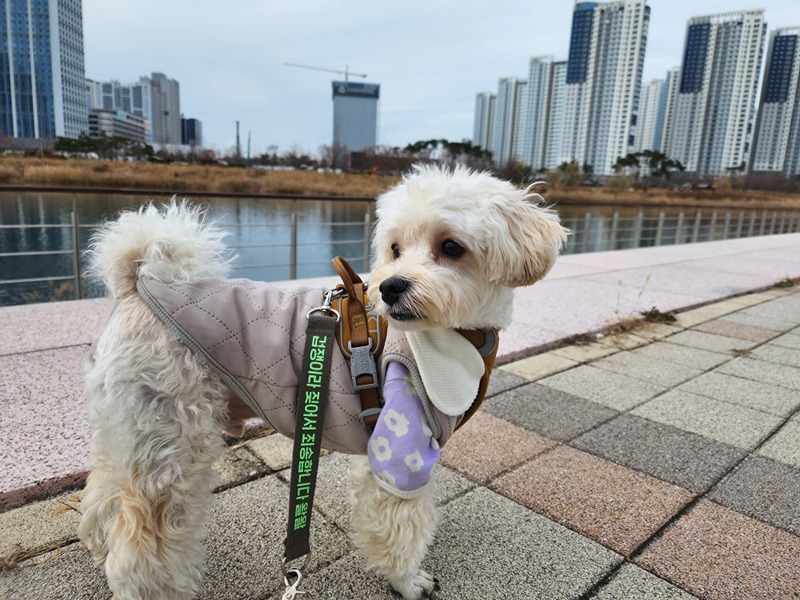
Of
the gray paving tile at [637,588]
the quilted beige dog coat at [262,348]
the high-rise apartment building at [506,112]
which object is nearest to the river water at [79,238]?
the quilted beige dog coat at [262,348]

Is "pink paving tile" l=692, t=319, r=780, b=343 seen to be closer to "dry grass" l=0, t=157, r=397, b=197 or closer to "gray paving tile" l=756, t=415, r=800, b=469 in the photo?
"gray paving tile" l=756, t=415, r=800, b=469

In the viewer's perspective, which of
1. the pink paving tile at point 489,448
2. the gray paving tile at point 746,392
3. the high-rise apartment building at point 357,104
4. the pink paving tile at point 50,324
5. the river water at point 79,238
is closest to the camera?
the pink paving tile at point 489,448

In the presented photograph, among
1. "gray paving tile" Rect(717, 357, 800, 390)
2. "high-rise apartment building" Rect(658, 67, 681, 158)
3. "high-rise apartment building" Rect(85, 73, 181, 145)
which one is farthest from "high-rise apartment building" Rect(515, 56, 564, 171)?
"gray paving tile" Rect(717, 357, 800, 390)

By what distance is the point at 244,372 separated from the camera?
5.43 feet

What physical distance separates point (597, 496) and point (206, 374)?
1780mm

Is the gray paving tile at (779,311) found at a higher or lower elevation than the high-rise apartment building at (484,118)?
lower

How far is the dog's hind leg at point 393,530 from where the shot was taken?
1.70m

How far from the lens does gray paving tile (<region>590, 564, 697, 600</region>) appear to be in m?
1.77

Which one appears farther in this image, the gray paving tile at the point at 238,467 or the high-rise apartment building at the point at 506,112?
the high-rise apartment building at the point at 506,112

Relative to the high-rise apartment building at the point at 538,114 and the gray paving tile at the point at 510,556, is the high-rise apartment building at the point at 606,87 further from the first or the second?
the gray paving tile at the point at 510,556

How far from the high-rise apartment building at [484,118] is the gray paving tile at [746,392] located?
85.3 meters

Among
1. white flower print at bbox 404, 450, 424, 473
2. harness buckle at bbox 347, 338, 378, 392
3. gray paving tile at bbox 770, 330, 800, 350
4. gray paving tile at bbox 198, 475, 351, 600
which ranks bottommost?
gray paving tile at bbox 198, 475, 351, 600

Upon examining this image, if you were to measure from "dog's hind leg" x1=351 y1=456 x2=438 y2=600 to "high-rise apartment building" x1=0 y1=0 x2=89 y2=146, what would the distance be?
7.91 m

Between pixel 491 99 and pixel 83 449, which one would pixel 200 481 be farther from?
Result: pixel 491 99
